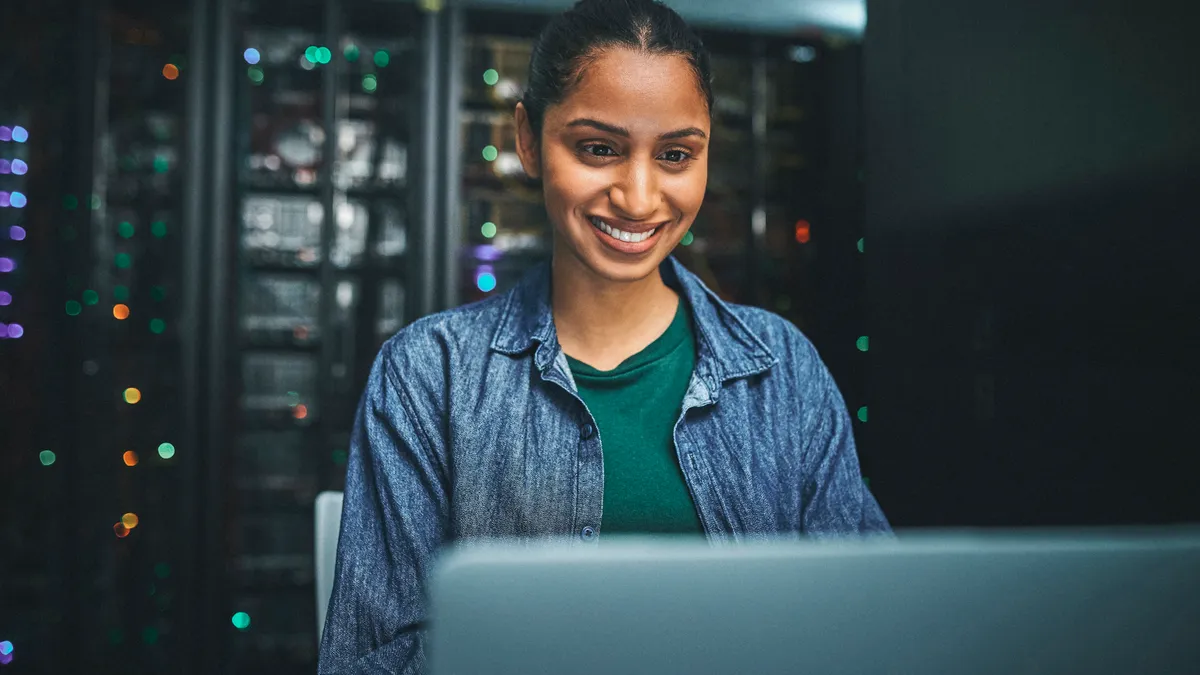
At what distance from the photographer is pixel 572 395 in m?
0.79

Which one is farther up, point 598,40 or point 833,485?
point 598,40

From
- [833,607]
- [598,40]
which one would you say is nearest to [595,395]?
[598,40]

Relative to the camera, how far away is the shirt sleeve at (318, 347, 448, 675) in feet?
2.31

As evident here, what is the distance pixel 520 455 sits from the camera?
781 millimetres

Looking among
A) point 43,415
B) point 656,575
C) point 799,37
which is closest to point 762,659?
point 656,575

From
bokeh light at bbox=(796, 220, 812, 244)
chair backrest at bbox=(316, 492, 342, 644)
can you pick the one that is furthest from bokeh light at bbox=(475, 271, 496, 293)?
chair backrest at bbox=(316, 492, 342, 644)

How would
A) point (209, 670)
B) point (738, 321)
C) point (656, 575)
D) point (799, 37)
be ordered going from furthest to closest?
Result: point (209, 670)
point (799, 37)
point (738, 321)
point (656, 575)

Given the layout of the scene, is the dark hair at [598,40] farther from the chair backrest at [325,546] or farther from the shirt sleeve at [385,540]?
the chair backrest at [325,546]

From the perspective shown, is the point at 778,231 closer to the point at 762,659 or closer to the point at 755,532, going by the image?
the point at 755,532

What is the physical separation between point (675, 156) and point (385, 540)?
1.44 feet

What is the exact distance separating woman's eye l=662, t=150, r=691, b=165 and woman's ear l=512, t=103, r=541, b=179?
0.13 meters

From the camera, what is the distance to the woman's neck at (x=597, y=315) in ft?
2.67

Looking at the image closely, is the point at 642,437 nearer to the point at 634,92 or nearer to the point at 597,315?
the point at 597,315

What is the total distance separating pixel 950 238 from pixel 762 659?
744 millimetres
